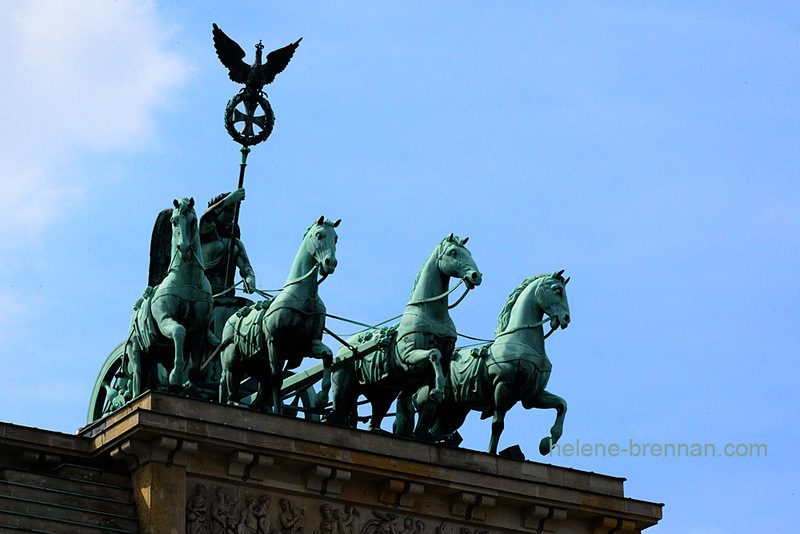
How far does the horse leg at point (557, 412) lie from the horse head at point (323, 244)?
3762 mm

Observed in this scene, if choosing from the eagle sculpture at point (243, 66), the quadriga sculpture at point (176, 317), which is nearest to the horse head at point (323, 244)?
the quadriga sculpture at point (176, 317)

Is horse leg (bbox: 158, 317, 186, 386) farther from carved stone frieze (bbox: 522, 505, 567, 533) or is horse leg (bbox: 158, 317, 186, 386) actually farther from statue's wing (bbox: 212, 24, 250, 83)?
statue's wing (bbox: 212, 24, 250, 83)

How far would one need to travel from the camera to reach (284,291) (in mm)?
28312

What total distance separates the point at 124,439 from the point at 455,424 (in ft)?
19.2

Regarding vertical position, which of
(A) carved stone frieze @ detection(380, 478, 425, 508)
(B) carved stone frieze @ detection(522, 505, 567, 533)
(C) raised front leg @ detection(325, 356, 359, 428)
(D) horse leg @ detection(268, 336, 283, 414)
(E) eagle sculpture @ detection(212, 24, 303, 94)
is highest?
(E) eagle sculpture @ detection(212, 24, 303, 94)

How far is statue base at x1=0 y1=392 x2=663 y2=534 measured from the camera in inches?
1017

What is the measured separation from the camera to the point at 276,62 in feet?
109

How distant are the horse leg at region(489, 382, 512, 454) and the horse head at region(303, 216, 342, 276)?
3.10 m

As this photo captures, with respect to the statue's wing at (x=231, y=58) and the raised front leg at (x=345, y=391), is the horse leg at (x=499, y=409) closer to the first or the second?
the raised front leg at (x=345, y=391)

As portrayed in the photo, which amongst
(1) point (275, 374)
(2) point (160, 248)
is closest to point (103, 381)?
(2) point (160, 248)

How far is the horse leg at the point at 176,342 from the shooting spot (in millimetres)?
27391

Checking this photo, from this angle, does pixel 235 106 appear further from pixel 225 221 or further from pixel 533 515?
pixel 533 515

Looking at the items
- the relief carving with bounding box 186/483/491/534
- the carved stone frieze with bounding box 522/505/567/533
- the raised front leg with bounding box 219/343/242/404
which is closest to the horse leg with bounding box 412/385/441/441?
the relief carving with bounding box 186/483/491/534

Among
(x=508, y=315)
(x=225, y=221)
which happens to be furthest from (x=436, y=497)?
(x=225, y=221)
